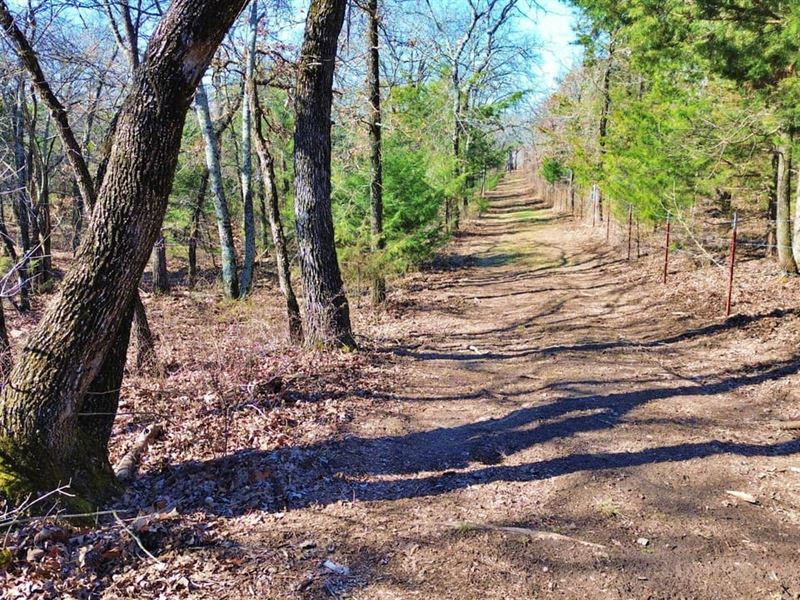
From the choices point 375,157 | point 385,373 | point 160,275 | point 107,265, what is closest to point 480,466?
point 385,373

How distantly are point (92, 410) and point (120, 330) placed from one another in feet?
2.00

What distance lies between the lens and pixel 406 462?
492 centimetres

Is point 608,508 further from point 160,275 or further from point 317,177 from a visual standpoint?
point 160,275

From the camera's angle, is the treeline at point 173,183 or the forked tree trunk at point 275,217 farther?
the forked tree trunk at point 275,217

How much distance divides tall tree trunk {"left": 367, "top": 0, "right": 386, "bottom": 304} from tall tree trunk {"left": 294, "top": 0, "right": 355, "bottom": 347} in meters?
2.78

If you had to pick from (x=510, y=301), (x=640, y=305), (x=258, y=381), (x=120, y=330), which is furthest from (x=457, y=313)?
(x=120, y=330)

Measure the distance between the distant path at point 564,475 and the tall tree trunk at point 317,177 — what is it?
151 cm

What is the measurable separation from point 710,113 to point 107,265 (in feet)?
34.1

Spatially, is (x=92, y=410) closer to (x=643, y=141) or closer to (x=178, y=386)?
(x=178, y=386)

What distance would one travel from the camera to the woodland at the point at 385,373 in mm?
3344

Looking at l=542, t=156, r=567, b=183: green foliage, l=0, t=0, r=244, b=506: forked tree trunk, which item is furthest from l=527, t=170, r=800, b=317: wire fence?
l=542, t=156, r=567, b=183: green foliage

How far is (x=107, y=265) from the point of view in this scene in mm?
3541

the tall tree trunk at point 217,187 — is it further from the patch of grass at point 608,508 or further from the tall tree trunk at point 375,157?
the patch of grass at point 608,508

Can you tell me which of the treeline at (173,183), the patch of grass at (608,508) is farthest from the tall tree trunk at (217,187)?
the patch of grass at (608,508)
